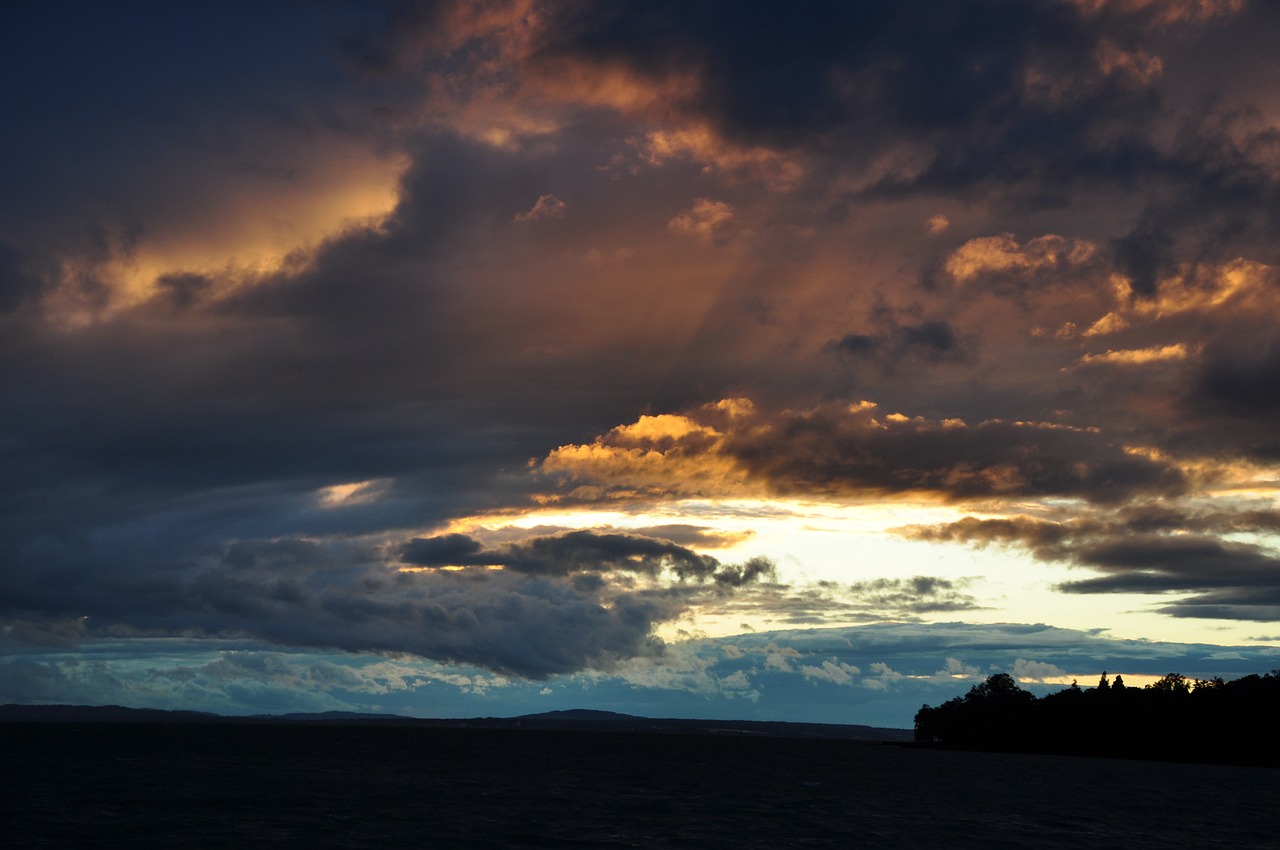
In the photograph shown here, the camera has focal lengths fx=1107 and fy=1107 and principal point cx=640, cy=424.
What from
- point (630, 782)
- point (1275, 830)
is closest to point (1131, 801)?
point (1275, 830)

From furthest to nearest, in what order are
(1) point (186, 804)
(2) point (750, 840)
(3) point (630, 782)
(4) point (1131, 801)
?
(3) point (630, 782) → (4) point (1131, 801) → (1) point (186, 804) → (2) point (750, 840)

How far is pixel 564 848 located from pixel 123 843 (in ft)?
121

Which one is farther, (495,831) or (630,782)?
(630,782)

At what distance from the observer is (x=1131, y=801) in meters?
161

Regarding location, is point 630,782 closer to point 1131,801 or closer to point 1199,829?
point 1131,801

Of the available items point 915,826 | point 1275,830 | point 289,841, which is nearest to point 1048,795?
point 1275,830

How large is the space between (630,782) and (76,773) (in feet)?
291

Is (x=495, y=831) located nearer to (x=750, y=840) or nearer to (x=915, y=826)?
(x=750, y=840)

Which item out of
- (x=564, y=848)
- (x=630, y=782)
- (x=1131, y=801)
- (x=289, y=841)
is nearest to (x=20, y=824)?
(x=289, y=841)

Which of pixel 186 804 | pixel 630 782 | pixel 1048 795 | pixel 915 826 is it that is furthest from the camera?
pixel 630 782

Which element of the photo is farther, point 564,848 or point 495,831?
point 495,831

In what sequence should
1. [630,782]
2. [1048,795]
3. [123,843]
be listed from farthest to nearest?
[630,782] < [1048,795] < [123,843]

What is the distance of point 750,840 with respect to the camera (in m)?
101

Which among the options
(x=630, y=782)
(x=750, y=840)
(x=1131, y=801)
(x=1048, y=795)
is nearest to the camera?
(x=750, y=840)
